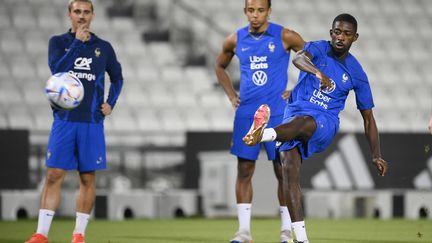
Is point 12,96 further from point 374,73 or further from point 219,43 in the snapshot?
point 374,73

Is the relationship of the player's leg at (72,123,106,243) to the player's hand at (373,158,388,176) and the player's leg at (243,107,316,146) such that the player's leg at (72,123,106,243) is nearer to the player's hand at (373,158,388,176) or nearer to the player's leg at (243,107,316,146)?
the player's leg at (243,107,316,146)

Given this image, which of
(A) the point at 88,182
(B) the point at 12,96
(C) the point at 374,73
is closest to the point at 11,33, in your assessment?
(B) the point at 12,96

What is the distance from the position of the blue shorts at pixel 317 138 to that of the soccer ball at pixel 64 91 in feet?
5.33

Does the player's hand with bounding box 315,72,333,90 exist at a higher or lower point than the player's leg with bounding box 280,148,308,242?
higher

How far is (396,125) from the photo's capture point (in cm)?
1819

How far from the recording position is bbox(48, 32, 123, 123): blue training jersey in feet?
23.7

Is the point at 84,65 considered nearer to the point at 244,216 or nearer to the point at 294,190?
the point at 244,216

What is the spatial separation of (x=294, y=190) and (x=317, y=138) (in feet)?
1.45

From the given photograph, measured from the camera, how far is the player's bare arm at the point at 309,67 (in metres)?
6.35

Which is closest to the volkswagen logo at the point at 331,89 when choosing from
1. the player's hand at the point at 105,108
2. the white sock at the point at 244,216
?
the white sock at the point at 244,216

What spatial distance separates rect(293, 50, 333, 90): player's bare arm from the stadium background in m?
6.35

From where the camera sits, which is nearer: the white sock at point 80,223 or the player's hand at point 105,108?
the white sock at point 80,223

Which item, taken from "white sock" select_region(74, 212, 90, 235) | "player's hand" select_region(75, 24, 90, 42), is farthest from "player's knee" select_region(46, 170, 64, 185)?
"player's hand" select_region(75, 24, 90, 42)

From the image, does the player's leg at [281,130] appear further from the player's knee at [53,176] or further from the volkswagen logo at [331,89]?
the player's knee at [53,176]
